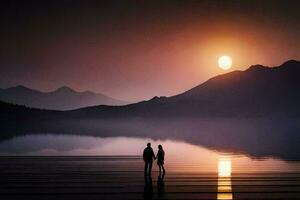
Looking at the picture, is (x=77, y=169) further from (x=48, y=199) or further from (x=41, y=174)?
(x=48, y=199)

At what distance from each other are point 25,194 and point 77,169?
966 centimetres

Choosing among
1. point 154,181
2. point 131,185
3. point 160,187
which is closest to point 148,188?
point 160,187

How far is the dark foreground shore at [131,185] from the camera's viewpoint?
60.6 ft

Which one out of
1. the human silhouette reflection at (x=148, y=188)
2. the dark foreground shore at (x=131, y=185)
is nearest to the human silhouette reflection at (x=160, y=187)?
the dark foreground shore at (x=131, y=185)

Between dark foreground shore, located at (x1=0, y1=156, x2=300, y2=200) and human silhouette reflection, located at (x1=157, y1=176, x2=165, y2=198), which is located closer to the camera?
dark foreground shore, located at (x1=0, y1=156, x2=300, y2=200)

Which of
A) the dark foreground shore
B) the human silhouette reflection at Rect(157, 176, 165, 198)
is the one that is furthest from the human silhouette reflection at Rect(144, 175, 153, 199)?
the human silhouette reflection at Rect(157, 176, 165, 198)

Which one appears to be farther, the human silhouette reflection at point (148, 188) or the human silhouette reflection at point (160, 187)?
the human silhouette reflection at point (160, 187)

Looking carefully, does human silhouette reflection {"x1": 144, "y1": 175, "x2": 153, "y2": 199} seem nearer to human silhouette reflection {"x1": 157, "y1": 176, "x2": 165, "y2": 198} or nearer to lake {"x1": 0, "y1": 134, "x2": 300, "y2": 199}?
lake {"x1": 0, "y1": 134, "x2": 300, "y2": 199}

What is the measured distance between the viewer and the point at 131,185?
21.5m

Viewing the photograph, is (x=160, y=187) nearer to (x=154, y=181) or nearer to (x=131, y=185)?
(x=131, y=185)

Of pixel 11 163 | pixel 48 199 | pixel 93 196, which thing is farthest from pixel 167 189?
pixel 11 163

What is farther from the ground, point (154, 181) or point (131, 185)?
point (154, 181)

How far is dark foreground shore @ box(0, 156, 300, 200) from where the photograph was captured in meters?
18.5

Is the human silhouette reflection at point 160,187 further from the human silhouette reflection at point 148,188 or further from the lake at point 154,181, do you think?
the human silhouette reflection at point 148,188
